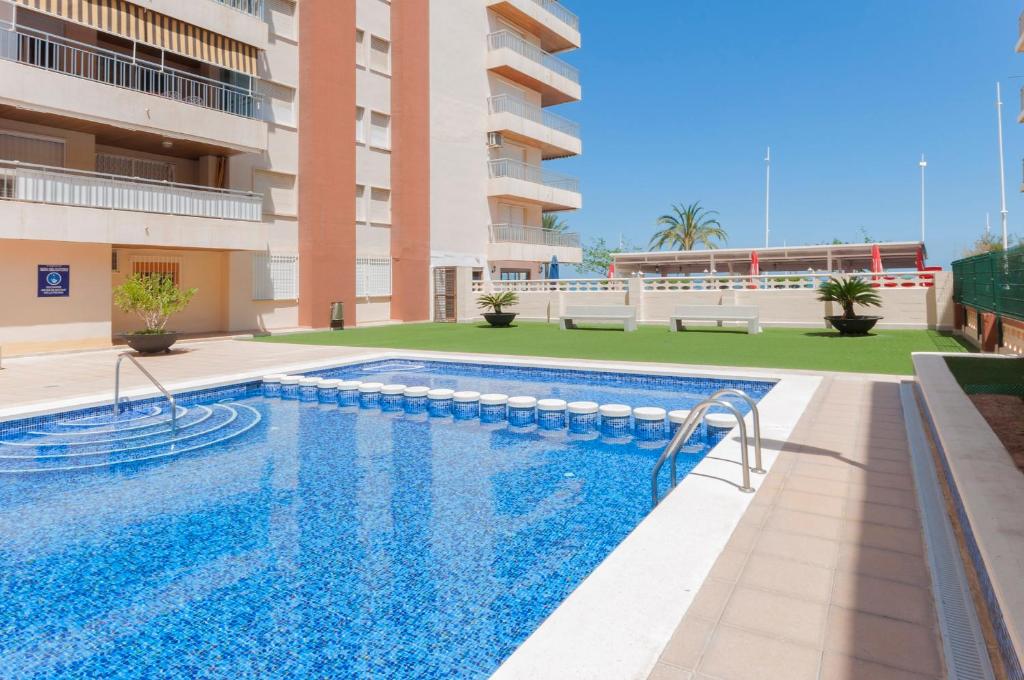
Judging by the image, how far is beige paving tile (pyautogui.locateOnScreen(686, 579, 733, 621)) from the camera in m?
2.80

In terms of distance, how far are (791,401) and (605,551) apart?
4436 mm

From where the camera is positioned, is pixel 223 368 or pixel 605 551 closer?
pixel 605 551

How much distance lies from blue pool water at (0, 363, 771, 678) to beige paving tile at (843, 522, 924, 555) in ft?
5.30

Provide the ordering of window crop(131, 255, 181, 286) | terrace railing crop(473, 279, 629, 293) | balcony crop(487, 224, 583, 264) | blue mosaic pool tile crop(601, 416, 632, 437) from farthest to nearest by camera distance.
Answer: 1. balcony crop(487, 224, 583, 264)
2. terrace railing crop(473, 279, 629, 293)
3. window crop(131, 255, 181, 286)
4. blue mosaic pool tile crop(601, 416, 632, 437)

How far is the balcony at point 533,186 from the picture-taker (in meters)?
29.9

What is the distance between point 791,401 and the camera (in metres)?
7.74

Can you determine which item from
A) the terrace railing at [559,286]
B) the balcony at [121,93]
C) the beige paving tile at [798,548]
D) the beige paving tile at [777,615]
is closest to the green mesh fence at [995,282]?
the beige paving tile at [798,548]

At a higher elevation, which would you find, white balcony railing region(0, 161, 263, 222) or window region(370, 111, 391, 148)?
window region(370, 111, 391, 148)

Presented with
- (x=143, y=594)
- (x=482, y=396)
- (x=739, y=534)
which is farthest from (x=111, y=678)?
(x=482, y=396)

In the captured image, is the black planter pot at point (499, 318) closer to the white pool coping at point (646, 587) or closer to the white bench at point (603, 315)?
the white bench at point (603, 315)

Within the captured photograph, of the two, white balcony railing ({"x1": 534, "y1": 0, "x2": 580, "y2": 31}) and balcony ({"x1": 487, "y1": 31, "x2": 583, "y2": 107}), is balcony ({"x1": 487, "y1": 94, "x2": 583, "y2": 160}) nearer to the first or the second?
balcony ({"x1": 487, "y1": 31, "x2": 583, "y2": 107})

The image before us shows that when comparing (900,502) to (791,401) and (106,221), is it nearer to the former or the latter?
(791,401)

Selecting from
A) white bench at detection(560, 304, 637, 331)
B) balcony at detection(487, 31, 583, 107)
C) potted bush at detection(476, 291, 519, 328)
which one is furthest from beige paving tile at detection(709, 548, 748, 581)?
balcony at detection(487, 31, 583, 107)

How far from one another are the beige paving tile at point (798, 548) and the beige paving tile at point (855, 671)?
35.3 inches
